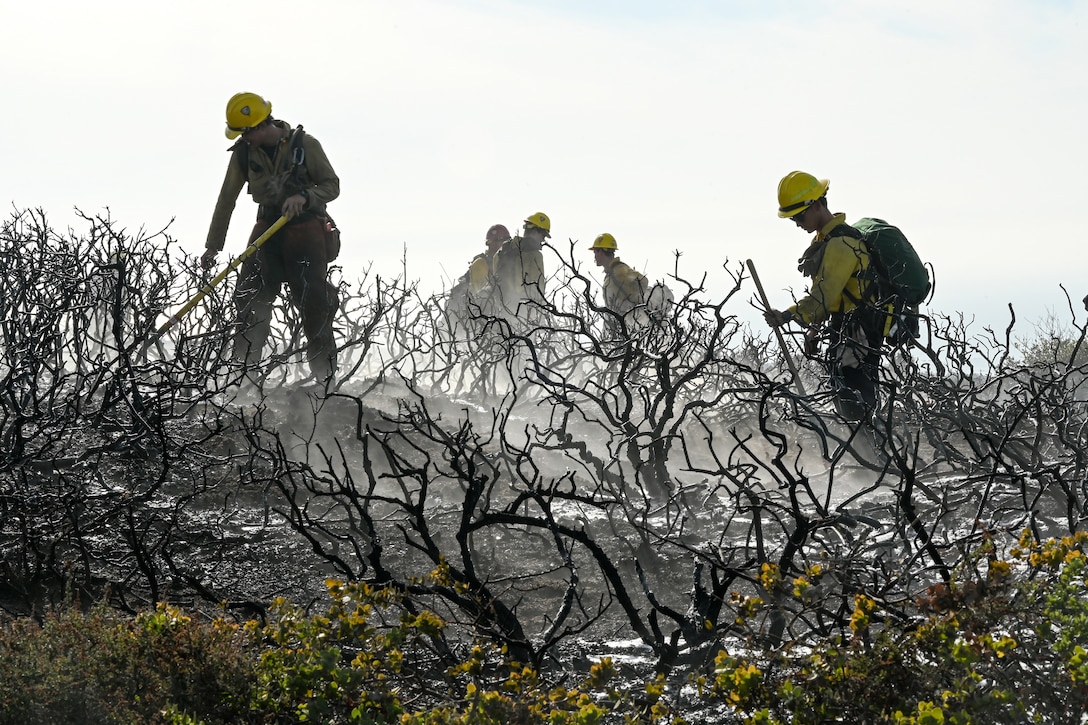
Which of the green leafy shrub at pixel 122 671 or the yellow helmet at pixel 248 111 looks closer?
the green leafy shrub at pixel 122 671

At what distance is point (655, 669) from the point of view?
3072 mm

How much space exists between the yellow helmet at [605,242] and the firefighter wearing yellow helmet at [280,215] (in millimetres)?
4359

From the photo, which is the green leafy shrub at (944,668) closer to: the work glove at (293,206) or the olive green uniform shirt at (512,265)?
the work glove at (293,206)

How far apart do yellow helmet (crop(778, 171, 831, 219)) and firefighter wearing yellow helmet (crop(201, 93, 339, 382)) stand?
2.79 meters

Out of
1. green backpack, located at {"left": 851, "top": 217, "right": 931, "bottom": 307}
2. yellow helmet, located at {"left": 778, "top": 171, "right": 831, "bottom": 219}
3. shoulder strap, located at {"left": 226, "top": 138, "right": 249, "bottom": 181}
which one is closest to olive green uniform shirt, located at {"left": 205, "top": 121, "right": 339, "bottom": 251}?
shoulder strap, located at {"left": 226, "top": 138, "right": 249, "bottom": 181}

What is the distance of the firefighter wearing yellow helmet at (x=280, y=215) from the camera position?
685 cm

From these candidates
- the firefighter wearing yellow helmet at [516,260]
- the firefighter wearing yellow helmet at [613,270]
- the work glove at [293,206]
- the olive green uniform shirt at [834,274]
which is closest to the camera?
the olive green uniform shirt at [834,274]

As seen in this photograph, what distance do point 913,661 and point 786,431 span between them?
19.3 ft

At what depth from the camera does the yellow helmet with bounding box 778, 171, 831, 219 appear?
18.4 feet

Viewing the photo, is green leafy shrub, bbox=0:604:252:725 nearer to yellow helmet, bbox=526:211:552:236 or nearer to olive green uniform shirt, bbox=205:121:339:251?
olive green uniform shirt, bbox=205:121:339:251

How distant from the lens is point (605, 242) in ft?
36.4

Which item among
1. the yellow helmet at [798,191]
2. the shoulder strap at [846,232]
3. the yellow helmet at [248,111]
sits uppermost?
the yellow helmet at [248,111]

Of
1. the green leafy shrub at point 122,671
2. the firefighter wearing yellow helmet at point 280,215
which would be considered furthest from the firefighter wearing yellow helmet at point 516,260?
the green leafy shrub at point 122,671

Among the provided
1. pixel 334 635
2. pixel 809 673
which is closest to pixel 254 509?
pixel 334 635
